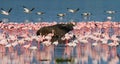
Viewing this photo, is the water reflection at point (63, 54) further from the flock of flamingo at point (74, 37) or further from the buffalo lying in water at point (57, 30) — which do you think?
the buffalo lying in water at point (57, 30)

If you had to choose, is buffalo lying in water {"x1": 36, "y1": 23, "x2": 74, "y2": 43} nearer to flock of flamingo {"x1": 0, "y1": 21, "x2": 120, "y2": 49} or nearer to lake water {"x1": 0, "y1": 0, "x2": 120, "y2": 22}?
flock of flamingo {"x1": 0, "y1": 21, "x2": 120, "y2": 49}

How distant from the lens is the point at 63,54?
1170 cm

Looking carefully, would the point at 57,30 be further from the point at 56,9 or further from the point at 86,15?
the point at 56,9

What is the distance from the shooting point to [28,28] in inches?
663

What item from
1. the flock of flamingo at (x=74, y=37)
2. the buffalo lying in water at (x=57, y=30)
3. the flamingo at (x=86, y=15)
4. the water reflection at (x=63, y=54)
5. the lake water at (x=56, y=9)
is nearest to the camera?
the water reflection at (x=63, y=54)

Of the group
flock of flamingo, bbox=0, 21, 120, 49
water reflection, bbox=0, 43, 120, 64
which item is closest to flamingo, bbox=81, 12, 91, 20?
flock of flamingo, bbox=0, 21, 120, 49

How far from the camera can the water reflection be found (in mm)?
10852

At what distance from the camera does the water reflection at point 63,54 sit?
35.6ft

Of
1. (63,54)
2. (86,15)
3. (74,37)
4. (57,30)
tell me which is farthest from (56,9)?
(63,54)

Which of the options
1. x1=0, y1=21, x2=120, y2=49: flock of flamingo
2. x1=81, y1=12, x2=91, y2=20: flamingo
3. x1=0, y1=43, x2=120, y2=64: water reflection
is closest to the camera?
x1=0, y1=43, x2=120, y2=64: water reflection

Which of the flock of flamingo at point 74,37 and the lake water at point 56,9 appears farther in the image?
the lake water at point 56,9

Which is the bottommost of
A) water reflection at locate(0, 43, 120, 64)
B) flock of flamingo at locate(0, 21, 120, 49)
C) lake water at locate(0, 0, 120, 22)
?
lake water at locate(0, 0, 120, 22)

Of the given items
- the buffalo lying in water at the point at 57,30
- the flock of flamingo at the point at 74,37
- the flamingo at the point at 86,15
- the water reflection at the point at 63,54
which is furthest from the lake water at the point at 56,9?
the water reflection at the point at 63,54

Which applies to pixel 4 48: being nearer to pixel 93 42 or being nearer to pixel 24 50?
pixel 24 50
